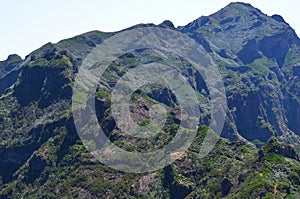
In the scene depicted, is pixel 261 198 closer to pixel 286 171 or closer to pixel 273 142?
pixel 286 171

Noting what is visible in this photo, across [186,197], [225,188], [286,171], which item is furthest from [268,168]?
[186,197]

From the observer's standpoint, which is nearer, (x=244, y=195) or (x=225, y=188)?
(x=244, y=195)

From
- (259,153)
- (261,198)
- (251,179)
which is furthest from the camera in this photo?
(259,153)

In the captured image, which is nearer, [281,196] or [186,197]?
[281,196]

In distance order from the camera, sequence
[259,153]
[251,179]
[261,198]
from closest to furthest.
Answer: [261,198]
[251,179]
[259,153]

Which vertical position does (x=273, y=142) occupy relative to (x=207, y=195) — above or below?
above

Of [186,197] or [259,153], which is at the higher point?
[259,153]

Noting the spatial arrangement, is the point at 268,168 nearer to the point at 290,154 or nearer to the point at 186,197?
the point at 290,154

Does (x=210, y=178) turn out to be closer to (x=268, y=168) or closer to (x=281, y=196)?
(x=268, y=168)

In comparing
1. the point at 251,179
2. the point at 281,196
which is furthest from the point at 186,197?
the point at 281,196
